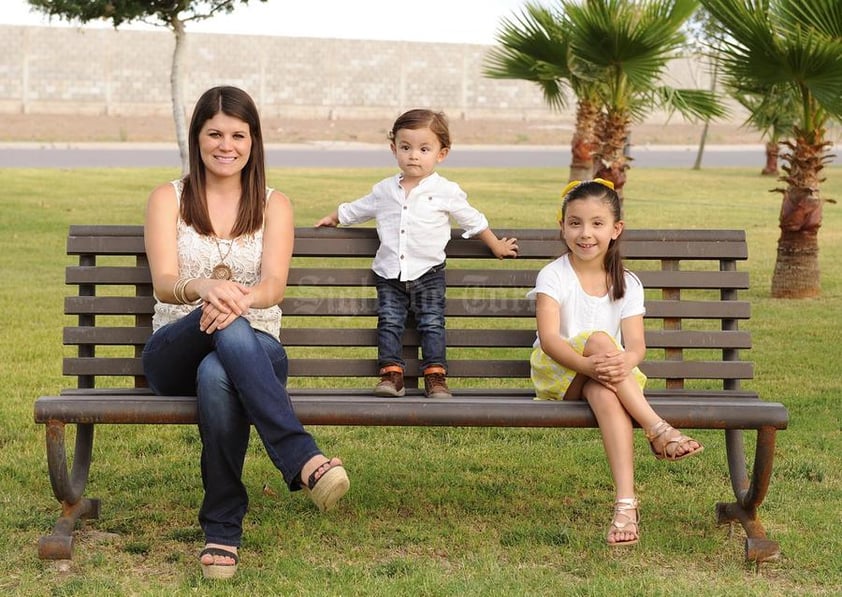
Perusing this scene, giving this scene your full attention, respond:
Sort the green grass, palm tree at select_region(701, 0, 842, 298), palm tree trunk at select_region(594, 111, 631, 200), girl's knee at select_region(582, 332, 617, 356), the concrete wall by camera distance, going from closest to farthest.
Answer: the green grass
girl's knee at select_region(582, 332, 617, 356)
palm tree at select_region(701, 0, 842, 298)
palm tree trunk at select_region(594, 111, 631, 200)
the concrete wall

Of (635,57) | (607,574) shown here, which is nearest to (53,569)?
(607,574)

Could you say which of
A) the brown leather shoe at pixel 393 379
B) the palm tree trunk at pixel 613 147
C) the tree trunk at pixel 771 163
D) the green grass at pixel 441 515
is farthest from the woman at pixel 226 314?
the tree trunk at pixel 771 163

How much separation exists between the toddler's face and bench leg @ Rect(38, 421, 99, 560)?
1.38 m

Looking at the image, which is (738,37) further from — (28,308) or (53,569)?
(53,569)

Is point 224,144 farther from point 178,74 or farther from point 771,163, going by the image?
point 771,163

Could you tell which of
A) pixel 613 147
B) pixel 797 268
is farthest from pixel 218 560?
pixel 613 147

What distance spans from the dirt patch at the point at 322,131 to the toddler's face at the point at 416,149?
2620 cm

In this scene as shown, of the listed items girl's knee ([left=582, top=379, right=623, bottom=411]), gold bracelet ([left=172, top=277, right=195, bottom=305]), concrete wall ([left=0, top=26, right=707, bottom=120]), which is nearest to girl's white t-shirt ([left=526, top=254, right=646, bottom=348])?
girl's knee ([left=582, top=379, right=623, bottom=411])

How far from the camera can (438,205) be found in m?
4.54

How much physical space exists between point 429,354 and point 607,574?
1.01 metres

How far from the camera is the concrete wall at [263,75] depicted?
38438mm

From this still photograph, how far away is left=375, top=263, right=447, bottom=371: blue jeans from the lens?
444 centimetres

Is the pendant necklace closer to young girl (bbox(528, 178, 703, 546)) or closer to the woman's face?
the woman's face

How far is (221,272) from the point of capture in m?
4.09
